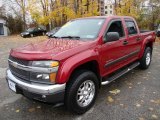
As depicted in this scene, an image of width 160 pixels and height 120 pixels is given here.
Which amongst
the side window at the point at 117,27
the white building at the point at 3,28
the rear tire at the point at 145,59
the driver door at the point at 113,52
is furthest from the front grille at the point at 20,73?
the white building at the point at 3,28

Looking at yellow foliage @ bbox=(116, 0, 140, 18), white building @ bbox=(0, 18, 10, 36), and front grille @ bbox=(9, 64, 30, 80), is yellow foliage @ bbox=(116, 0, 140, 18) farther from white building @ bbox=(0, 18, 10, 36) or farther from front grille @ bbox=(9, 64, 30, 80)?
front grille @ bbox=(9, 64, 30, 80)

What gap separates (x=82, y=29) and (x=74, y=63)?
4.92ft

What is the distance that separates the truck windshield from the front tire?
0.94 meters

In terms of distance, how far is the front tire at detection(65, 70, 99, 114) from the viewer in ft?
11.2

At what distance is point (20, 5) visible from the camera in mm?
35125

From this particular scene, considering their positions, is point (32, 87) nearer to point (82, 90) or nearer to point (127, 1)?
point (82, 90)

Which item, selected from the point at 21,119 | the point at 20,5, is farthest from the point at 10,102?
the point at 20,5

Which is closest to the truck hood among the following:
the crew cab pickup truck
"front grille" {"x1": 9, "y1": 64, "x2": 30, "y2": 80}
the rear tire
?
the crew cab pickup truck

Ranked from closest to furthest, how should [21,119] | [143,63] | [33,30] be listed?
1. [21,119]
2. [143,63]
3. [33,30]

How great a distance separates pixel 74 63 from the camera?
3352 millimetres

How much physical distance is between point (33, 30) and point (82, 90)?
1014 inches

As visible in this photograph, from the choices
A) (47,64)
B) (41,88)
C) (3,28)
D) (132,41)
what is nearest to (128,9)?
(132,41)

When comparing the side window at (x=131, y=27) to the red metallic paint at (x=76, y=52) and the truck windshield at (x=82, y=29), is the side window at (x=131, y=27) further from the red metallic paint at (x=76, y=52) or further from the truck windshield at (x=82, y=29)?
the truck windshield at (x=82, y=29)

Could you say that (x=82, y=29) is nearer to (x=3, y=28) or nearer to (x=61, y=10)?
(x=61, y=10)
